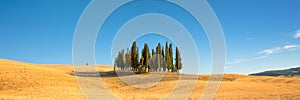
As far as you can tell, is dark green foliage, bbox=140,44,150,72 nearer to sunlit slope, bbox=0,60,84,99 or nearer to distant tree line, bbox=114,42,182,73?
distant tree line, bbox=114,42,182,73

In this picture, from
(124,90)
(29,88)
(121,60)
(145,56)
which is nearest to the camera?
(29,88)

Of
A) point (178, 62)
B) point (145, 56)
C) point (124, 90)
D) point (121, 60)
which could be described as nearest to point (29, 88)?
point (124, 90)

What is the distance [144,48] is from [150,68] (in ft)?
19.8

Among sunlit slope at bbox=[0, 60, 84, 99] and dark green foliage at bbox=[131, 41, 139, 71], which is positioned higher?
dark green foliage at bbox=[131, 41, 139, 71]

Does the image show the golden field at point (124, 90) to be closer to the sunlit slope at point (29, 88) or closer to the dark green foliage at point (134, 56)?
the sunlit slope at point (29, 88)

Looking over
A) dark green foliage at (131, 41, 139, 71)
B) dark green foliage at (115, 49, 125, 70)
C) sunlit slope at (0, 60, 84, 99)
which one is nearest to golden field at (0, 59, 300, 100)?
sunlit slope at (0, 60, 84, 99)

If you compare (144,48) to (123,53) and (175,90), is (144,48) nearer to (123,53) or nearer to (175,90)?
(123,53)

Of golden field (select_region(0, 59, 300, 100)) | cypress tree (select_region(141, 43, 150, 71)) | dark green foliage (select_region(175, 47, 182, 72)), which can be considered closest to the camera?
golden field (select_region(0, 59, 300, 100))

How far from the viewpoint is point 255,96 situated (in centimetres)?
3472

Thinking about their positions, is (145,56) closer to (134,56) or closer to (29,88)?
(134,56)

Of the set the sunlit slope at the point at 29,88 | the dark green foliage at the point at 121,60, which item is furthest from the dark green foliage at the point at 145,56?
the sunlit slope at the point at 29,88

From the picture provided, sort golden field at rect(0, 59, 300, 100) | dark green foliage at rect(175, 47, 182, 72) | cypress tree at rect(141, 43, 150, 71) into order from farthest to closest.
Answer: dark green foliage at rect(175, 47, 182, 72) → cypress tree at rect(141, 43, 150, 71) → golden field at rect(0, 59, 300, 100)

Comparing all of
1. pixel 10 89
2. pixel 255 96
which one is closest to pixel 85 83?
A: pixel 10 89

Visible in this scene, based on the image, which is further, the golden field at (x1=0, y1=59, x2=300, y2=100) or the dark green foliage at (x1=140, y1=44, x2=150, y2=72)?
the dark green foliage at (x1=140, y1=44, x2=150, y2=72)
